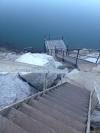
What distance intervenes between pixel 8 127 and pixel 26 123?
0.41 metres

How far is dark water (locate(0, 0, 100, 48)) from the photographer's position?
119ft

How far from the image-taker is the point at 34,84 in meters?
9.10

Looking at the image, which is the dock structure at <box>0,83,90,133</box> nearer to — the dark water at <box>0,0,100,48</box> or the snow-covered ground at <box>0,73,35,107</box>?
the snow-covered ground at <box>0,73,35,107</box>

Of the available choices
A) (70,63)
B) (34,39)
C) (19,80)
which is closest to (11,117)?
(19,80)

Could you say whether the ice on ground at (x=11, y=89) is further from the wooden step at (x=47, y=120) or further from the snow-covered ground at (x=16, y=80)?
the wooden step at (x=47, y=120)

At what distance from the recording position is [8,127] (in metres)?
3.26

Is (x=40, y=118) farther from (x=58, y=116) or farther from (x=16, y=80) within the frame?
(x=16, y=80)

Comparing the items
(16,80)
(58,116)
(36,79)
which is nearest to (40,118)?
(58,116)

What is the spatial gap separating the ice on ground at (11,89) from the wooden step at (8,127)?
4.10m

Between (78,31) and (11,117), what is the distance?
133 ft

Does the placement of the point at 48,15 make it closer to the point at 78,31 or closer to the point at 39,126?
the point at 78,31

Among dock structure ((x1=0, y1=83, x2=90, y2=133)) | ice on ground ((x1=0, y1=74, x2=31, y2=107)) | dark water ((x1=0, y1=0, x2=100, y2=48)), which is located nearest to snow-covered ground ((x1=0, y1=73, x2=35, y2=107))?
ice on ground ((x1=0, y1=74, x2=31, y2=107))

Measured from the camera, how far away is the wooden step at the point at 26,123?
3527mm

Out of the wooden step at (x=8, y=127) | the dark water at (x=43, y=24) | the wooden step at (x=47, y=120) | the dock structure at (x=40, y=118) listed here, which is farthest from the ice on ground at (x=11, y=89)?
the dark water at (x=43, y=24)
